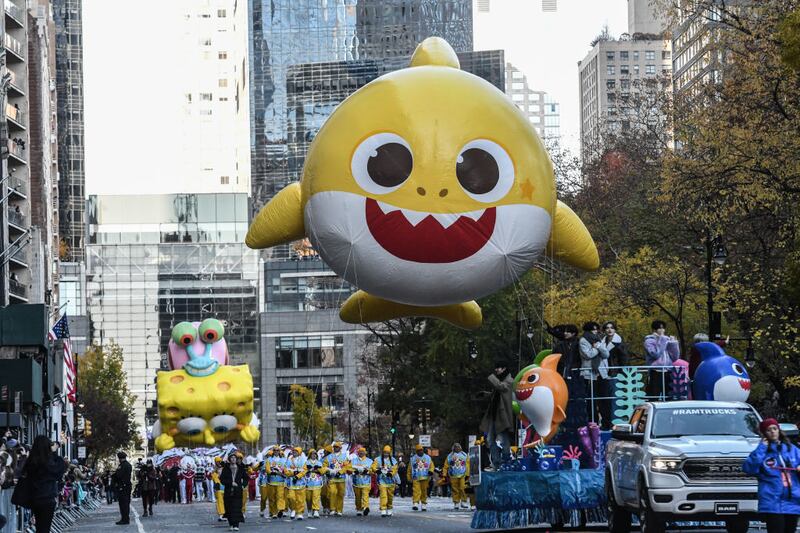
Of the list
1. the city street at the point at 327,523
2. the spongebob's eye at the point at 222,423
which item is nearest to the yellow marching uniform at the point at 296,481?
the city street at the point at 327,523

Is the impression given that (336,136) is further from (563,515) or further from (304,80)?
(304,80)

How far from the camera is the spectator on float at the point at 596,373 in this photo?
24750 millimetres

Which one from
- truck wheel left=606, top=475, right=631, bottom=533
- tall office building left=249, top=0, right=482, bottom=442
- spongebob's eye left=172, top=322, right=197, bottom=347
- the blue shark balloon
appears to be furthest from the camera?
tall office building left=249, top=0, right=482, bottom=442

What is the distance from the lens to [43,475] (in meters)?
20.5

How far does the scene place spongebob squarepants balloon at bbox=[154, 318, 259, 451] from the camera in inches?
1560

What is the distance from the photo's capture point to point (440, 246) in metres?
18.7

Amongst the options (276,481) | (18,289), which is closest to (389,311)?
(276,481)

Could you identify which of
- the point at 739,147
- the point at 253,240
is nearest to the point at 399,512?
the point at 739,147

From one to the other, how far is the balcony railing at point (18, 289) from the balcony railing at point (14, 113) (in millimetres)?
8034

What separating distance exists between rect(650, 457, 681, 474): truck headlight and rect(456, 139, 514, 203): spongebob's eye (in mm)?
3529

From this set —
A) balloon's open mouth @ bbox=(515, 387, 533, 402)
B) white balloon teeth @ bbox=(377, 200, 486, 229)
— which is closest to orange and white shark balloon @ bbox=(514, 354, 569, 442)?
balloon's open mouth @ bbox=(515, 387, 533, 402)

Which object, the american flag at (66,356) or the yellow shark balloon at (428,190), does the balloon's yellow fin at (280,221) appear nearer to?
the yellow shark balloon at (428,190)

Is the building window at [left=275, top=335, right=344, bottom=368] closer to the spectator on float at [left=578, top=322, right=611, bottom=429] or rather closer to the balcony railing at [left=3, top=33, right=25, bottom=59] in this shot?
the balcony railing at [left=3, top=33, right=25, bottom=59]

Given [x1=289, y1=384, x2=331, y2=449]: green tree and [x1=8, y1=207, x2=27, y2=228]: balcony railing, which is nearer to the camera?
[x1=8, y1=207, x2=27, y2=228]: balcony railing
